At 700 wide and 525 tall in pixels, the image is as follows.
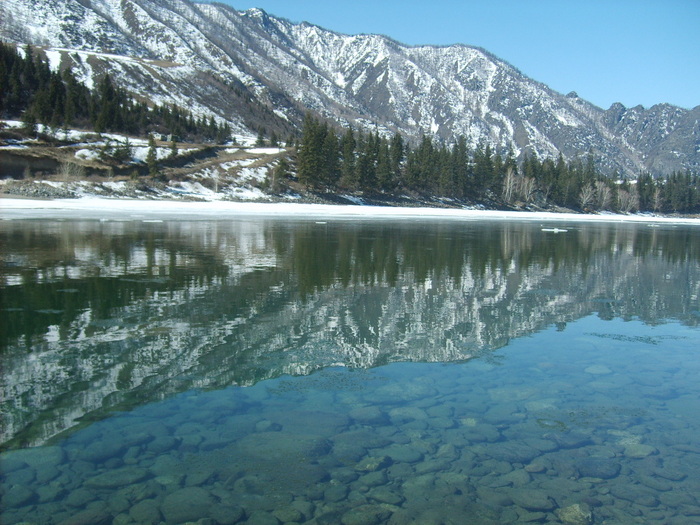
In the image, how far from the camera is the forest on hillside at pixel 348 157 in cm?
10281

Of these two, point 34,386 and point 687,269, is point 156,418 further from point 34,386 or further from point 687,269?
point 687,269

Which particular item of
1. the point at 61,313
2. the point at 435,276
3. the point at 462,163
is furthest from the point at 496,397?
the point at 462,163

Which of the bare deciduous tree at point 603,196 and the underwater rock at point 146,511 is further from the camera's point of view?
the bare deciduous tree at point 603,196

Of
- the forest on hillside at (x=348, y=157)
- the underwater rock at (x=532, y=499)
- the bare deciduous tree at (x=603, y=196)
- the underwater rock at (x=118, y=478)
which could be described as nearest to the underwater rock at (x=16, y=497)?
the underwater rock at (x=118, y=478)

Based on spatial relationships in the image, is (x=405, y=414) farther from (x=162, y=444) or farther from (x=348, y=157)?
(x=348, y=157)

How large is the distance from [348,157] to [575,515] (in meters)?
104

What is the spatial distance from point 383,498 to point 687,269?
2509cm

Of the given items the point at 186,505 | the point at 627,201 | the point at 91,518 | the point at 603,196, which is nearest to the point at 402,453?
the point at 186,505

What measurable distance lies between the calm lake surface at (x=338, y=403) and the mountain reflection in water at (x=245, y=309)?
71mm

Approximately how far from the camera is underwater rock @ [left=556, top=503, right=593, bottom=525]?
5.39m

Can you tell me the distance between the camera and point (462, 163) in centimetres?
12825

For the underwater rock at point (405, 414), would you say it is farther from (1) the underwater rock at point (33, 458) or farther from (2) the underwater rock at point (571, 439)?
(1) the underwater rock at point (33, 458)

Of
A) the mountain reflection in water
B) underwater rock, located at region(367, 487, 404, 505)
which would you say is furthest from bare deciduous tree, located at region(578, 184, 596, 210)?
underwater rock, located at region(367, 487, 404, 505)

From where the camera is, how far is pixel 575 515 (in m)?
5.50
